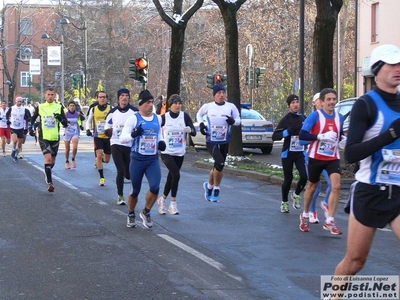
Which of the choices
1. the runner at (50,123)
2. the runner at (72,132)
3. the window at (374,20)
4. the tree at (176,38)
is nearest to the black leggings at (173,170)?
the runner at (50,123)

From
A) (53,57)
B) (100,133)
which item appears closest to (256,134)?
(100,133)

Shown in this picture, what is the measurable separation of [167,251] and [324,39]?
34.6ft

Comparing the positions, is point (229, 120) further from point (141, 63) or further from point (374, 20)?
point (374, 20)

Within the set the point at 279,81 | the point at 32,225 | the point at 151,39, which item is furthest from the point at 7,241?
the point at 151,39

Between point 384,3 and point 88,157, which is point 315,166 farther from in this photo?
point 384,3

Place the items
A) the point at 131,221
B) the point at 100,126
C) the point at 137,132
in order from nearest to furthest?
1. the point at 137,132
2. the point at 131,221
3. the point at 100,126

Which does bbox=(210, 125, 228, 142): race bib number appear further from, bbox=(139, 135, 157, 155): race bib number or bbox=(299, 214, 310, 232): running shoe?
bbox=(299, 214, 310, 232): running shoe

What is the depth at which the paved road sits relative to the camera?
738 centimetres

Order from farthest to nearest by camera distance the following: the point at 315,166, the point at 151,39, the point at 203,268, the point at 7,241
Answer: the point at 151,39
the point at 315,166
the point at 7,241
the point at 203,268

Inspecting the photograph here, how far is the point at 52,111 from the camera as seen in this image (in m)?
16.4

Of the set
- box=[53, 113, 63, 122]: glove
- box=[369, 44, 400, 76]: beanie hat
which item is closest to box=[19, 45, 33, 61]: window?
box=[53, 113, 63, 122]: glove

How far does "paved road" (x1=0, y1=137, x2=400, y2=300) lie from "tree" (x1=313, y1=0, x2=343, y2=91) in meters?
4.85

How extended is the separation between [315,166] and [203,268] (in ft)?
9.63

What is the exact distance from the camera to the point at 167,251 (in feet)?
30.1
